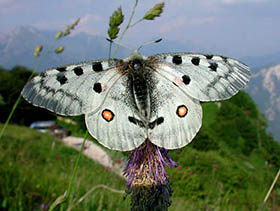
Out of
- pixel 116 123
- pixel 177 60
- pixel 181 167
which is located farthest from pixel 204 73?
pixel 181 167

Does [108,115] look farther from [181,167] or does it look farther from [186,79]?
[181,167]

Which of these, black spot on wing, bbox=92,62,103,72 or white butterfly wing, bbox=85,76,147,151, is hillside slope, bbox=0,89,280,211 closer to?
white butterfly wing, bbox=85,76,147,151

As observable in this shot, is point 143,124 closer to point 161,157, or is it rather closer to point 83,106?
point 161,157

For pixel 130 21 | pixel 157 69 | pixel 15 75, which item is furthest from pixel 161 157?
pixel 15 75

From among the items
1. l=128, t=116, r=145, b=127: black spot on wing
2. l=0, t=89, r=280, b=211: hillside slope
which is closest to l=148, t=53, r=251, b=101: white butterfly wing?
l=128, t=116, r=145, b=127: black spot on wing

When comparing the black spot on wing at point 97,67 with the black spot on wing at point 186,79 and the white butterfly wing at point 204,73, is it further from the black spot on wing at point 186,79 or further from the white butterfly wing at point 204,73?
the black spot on wing at point 186,79

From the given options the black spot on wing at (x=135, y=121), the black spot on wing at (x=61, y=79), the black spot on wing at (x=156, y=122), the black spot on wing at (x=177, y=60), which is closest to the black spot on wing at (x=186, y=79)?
the black spot on wing at (x=177, y=60)
